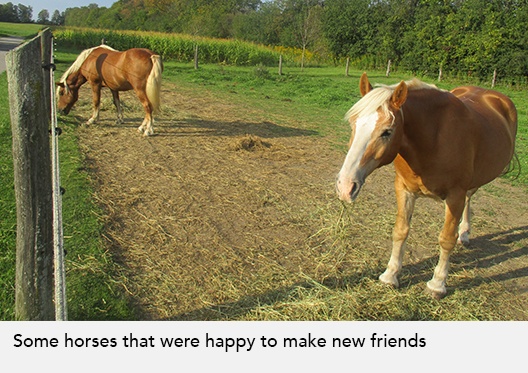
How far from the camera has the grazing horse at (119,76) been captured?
770 centimetres

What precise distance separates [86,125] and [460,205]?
24.4 ft

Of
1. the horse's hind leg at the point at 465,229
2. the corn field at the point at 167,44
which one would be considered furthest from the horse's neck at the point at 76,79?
the corn field at the point at 167,44

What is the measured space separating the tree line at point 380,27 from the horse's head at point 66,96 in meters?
25.5

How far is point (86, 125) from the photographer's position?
848 centimetres

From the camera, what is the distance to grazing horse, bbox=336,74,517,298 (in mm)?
2715

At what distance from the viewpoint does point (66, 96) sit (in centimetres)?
856

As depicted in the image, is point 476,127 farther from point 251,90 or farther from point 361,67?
point 361,67

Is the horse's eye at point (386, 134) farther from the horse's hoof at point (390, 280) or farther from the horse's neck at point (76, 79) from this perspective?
the horse's neck at point (76, 79)

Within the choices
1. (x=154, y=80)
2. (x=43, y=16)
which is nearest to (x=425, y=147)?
(x=154, y=80)

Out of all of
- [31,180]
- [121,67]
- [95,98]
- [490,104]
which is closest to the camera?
[31,180]

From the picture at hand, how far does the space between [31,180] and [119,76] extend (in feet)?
20.2

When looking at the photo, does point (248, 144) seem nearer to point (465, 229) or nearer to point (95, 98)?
point (95, 98)

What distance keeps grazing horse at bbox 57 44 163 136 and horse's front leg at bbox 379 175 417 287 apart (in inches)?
219

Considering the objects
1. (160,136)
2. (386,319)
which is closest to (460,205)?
(386,319)
